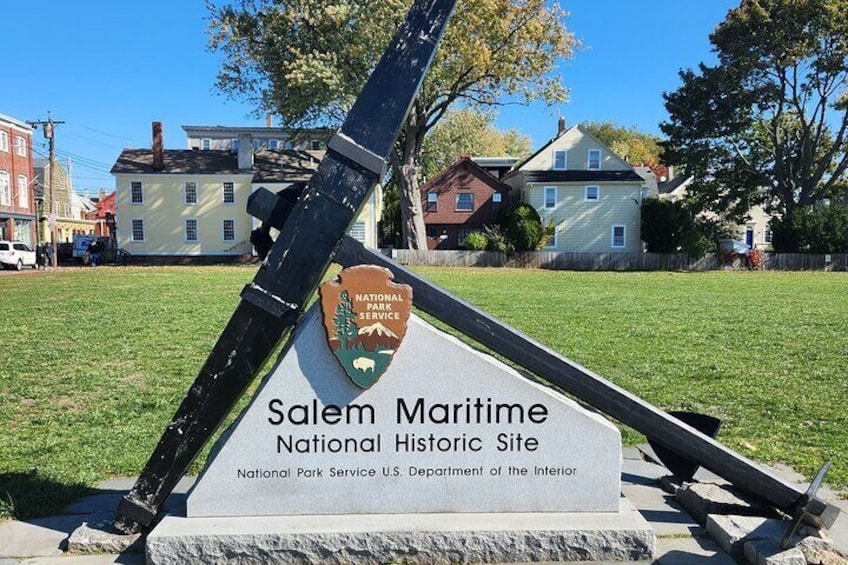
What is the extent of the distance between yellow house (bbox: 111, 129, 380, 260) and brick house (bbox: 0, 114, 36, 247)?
918 centimetres

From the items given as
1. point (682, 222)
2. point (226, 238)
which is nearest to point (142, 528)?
point (682, 222)

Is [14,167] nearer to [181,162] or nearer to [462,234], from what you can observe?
[181,162]

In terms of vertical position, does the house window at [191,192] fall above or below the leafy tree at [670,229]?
above

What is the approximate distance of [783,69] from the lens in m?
45.5

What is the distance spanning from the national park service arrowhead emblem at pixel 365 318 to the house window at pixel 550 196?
161 ft

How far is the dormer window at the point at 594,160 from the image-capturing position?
5259 cm

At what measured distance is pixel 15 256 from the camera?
4250 cm

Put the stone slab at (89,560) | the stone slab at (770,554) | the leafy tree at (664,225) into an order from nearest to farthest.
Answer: the stone slab at (770,554) → the stone slab at (89,560) → the leafy tree at (664,225)

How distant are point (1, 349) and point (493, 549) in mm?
10641

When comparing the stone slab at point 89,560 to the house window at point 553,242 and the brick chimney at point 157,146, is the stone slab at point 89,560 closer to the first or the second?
the house window at point 553,242

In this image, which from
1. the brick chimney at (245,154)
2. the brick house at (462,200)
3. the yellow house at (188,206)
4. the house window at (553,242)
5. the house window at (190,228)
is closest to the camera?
the house window at (553,242)

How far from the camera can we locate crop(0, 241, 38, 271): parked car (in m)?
42.2

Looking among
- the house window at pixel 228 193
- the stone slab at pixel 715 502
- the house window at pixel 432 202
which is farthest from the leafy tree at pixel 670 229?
the stone slab at pixel 715 502

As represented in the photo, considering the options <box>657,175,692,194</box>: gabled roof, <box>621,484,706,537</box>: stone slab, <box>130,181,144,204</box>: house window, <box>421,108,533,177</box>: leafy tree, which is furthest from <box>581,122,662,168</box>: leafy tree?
<box>621,484,706,537</box>: stone slab
